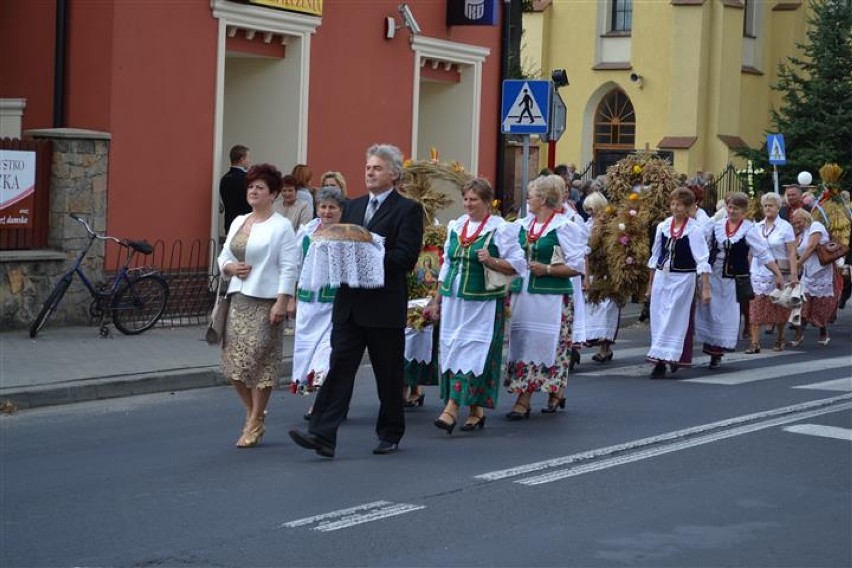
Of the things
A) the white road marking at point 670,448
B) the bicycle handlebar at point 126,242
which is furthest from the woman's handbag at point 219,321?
the bicycle handlebar at point 126,242

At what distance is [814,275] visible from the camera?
19.2 meters

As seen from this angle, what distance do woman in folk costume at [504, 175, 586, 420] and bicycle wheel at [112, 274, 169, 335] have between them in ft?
17.3

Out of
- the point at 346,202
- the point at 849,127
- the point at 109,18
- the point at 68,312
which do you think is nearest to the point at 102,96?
the point at 109,18

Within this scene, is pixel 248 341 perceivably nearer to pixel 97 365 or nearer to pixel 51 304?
pixel 97 365

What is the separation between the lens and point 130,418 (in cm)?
1158

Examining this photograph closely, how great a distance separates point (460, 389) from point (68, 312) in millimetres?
6359

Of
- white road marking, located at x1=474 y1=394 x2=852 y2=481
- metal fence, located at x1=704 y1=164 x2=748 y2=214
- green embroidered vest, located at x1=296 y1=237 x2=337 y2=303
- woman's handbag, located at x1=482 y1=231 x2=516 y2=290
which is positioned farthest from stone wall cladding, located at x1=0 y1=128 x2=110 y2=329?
metal fence, located at x1=704 y1=164 x2=748 y2=214

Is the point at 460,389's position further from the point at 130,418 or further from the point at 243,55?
the point at 243,55

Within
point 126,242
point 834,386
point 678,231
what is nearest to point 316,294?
point 678,231

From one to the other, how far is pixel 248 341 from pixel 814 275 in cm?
1102

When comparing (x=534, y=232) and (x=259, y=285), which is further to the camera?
(x=534, y=232)

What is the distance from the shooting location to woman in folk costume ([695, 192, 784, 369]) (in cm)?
1559

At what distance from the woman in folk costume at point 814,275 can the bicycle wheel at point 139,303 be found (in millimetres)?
7981

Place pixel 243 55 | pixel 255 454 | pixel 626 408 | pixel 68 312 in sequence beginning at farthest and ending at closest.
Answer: pixel 243 55 → pixel 68 312 → pixel 626 408 → pixel 255 454
